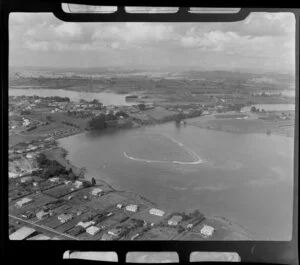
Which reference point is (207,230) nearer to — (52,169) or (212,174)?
(212,174)

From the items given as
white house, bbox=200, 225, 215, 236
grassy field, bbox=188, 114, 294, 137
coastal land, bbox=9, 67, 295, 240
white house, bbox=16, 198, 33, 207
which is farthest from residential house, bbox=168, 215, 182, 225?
white house, bbox=16, 198, 33, 207

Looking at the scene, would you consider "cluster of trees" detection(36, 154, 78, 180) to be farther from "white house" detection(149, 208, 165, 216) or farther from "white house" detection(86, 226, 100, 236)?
"white house" detection(149, 208, 165, 216)

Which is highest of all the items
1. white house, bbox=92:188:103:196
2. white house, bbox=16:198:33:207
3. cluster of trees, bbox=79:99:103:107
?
cluster of trees, bbox=79:99:103:107

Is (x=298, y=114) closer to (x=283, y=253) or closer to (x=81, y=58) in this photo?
(x=283, y=253)

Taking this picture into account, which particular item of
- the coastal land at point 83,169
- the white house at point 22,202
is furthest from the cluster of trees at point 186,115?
the white house at point 22,202

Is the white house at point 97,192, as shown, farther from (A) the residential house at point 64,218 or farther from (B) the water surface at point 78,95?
(B) the water surface at point 78,95

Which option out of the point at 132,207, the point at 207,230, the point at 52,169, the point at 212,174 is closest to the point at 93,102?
the point at 52,169
